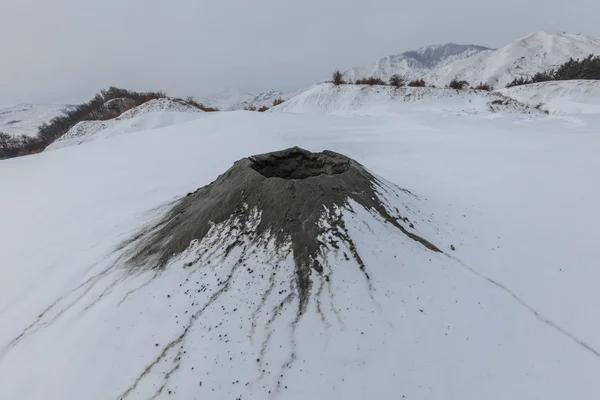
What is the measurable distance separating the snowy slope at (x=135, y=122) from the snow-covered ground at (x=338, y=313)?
54.0 ft

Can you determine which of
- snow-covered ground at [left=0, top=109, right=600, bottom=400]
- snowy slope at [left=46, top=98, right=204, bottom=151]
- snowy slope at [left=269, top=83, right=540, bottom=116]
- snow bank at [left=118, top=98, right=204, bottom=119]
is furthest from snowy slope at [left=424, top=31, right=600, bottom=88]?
snow-covered ground at [left=0, top=109, right=600, bottom=400]

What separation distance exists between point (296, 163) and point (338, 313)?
141 inches

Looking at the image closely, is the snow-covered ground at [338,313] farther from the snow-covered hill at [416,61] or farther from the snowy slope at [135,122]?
the snow-covered hill at [416,61]

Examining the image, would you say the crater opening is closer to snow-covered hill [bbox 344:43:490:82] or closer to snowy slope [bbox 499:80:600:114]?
snowy slope [bbox 499:80:600:114]

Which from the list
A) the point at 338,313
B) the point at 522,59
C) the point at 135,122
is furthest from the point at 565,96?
the point at 522,59

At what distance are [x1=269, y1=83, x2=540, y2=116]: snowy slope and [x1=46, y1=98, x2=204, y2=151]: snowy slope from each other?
11249 millimetres

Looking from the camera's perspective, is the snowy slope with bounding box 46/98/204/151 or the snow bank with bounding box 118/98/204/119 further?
the snow bank with bounding box 118/98/204/119

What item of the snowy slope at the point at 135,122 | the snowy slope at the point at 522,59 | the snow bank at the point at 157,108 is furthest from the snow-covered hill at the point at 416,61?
the snowy slope at the point at 135,122

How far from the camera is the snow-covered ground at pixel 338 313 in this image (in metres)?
2.94

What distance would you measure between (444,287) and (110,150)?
15.3m

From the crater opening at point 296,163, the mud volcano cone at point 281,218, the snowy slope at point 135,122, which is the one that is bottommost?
the mud volcano cone at point 281,218

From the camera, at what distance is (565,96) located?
24250 millimetres

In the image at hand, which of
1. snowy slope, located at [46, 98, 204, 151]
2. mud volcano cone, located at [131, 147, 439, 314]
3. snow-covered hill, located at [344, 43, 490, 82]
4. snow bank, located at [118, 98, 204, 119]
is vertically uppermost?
snow-covered hill, located at [344, 43, 490, 82]

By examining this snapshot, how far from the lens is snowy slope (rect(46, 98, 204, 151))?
71.7ft
